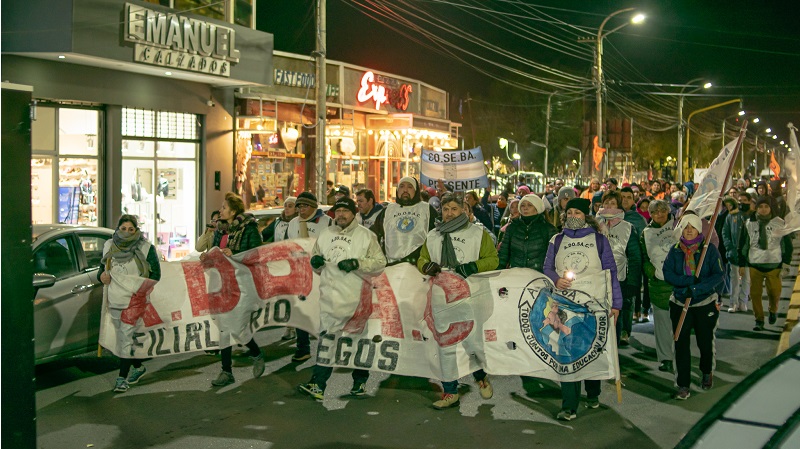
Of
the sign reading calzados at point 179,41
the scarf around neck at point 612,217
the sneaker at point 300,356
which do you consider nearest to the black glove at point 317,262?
the sneaker at point 300,356

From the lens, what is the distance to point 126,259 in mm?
8445

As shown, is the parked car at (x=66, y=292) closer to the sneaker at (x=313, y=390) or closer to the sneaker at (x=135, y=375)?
the sneaker at (x=135, y=375)

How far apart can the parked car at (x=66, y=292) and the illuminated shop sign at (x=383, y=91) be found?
64.5ft

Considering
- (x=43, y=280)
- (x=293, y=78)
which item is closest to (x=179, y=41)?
(x=293, y=78)

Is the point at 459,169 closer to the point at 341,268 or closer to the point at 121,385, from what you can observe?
the point at 341,268

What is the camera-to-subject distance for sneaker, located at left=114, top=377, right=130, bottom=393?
838 centimetres

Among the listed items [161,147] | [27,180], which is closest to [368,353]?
[27,180]

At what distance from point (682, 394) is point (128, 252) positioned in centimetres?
554

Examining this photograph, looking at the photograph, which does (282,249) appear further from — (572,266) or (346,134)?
(346,134)

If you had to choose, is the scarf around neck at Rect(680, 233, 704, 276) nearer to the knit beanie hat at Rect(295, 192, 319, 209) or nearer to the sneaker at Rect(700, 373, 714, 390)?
the sneaker at Rect(700, 373, 714, 390)

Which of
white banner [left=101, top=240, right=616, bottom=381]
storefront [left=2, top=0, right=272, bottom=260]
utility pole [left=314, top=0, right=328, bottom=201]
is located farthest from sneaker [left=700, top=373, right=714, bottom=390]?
storefront [left=2, top=0, right=272, bottom=260]

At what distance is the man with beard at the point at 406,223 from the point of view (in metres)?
9.48

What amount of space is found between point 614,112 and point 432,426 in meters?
65.7

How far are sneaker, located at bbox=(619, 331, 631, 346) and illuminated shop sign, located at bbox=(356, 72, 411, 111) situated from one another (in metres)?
18.5
